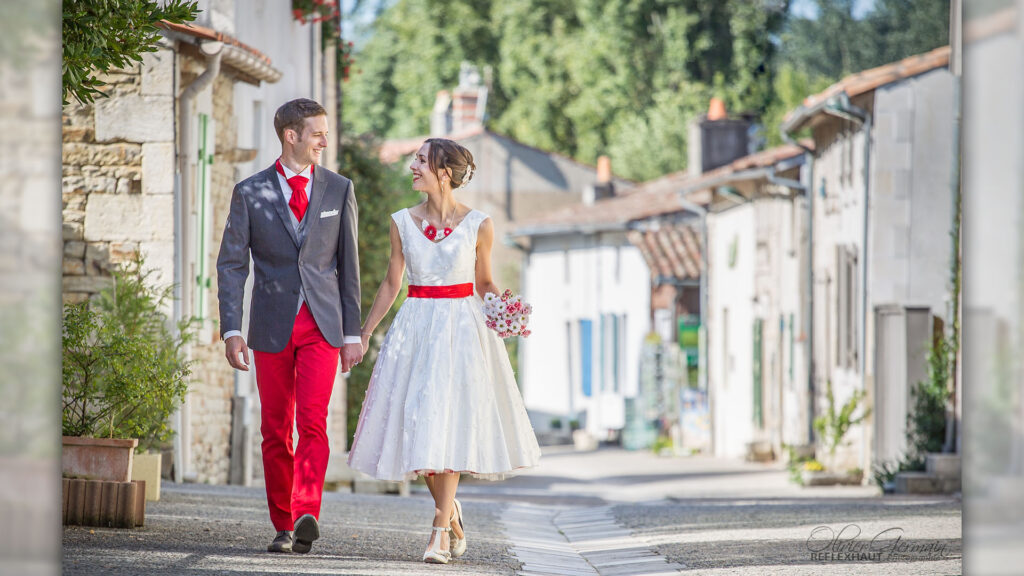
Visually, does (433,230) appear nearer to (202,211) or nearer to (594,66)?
(202,211)

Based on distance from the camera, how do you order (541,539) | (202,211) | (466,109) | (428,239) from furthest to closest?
1. (466,109)
2. (202,211)
3. (541,539)
4. (428,239)

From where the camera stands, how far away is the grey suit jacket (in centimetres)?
609

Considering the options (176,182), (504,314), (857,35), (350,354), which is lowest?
(350,354)

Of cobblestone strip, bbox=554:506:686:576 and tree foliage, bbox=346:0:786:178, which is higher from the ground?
tree foliage, bbox=346:0:786:178

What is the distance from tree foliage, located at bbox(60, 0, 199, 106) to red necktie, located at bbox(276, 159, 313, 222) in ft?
2.91

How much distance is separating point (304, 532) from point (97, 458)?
5.43 ft

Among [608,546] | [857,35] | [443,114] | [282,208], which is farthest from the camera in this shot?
[857,35]

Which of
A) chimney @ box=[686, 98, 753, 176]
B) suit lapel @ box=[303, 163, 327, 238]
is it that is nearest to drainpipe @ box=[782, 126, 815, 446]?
chimney @ box=[686, 98, 753, 176]

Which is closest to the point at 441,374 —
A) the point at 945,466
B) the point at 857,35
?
the point at 945,466

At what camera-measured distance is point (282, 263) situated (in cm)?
614

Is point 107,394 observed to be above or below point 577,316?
below

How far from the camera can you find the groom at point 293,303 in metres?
6.06

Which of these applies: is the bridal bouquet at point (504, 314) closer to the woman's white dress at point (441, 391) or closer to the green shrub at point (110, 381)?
the woman's white dress at point (441, 391)

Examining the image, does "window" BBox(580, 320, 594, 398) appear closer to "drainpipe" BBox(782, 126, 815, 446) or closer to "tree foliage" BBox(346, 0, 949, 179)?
"tree foliage" BBox(346, 0, 949, 179)
